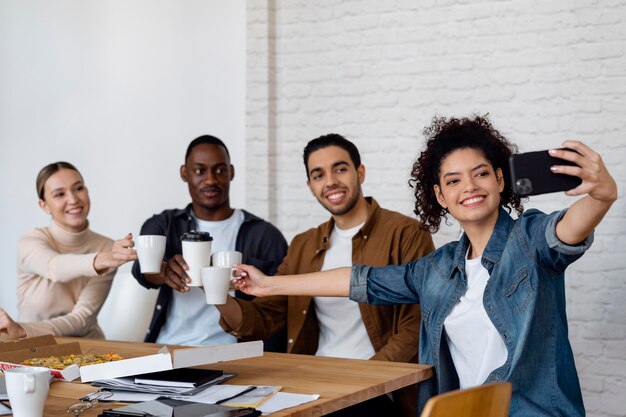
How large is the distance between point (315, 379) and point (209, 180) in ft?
4.54

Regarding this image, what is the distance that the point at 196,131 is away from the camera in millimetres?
4625

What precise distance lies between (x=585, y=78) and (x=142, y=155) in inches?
91.7

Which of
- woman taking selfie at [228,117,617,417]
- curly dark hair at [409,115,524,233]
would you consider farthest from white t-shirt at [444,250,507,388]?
curly dark hair at [409,115,524,233]

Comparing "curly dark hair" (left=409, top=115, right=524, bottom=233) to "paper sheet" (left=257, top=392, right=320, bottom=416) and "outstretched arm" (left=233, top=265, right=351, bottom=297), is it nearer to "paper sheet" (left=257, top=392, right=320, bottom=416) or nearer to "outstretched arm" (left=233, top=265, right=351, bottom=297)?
"outstretched arm" (left=233, top=265, right=351, bottom=297)

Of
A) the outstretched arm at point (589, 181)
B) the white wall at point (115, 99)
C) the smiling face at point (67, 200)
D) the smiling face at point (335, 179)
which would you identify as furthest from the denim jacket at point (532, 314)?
the white wall at point (115, 99)

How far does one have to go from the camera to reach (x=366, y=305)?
280 centimetres

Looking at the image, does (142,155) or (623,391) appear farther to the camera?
(142,155)

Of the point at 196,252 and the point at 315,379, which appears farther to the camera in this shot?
the point at 196,252

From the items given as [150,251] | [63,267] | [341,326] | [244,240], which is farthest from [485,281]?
[63,267]

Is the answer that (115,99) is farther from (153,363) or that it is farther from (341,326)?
(153,363)

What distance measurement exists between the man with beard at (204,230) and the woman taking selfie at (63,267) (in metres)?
0.22

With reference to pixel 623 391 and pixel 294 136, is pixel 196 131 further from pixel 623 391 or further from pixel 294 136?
pixel 623 391

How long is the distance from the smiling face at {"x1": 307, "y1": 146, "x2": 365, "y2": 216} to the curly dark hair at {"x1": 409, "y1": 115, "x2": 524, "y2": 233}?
0.46 meters

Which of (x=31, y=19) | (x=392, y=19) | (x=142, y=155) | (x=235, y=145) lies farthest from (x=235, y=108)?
(x=31, y=19)
